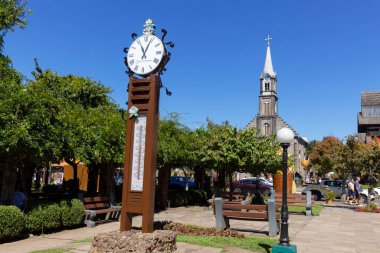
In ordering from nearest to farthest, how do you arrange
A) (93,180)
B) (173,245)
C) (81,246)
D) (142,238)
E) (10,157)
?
(142,238) → (173,245) → (81,246) → (10,157) → (93,180)

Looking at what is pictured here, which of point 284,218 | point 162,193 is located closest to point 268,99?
point 162,193

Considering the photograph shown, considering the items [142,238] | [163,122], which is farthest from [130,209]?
[163,122]

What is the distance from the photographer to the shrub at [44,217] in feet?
33.8

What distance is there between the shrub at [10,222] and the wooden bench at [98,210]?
288 centimetres

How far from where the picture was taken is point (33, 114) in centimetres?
1001

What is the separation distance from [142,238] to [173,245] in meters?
0.81

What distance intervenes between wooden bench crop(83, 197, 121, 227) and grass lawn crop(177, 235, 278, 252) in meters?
3.88

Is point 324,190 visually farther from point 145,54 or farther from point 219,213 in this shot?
point 145,54

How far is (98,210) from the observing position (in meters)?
13.2

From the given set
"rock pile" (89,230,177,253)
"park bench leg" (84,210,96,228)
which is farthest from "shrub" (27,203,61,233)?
"rock pile" (89,230,177,253)

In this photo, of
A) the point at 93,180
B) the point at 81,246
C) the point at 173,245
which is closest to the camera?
the point at 173,245

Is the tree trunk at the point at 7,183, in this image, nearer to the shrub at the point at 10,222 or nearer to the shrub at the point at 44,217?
the shrub at the point at 44,217

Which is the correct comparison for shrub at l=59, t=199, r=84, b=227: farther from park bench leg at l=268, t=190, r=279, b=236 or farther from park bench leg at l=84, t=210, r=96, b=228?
park bench leg at l=268, t=190, r=279, b=236

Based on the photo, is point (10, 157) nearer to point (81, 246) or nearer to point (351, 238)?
point (81, 246)
